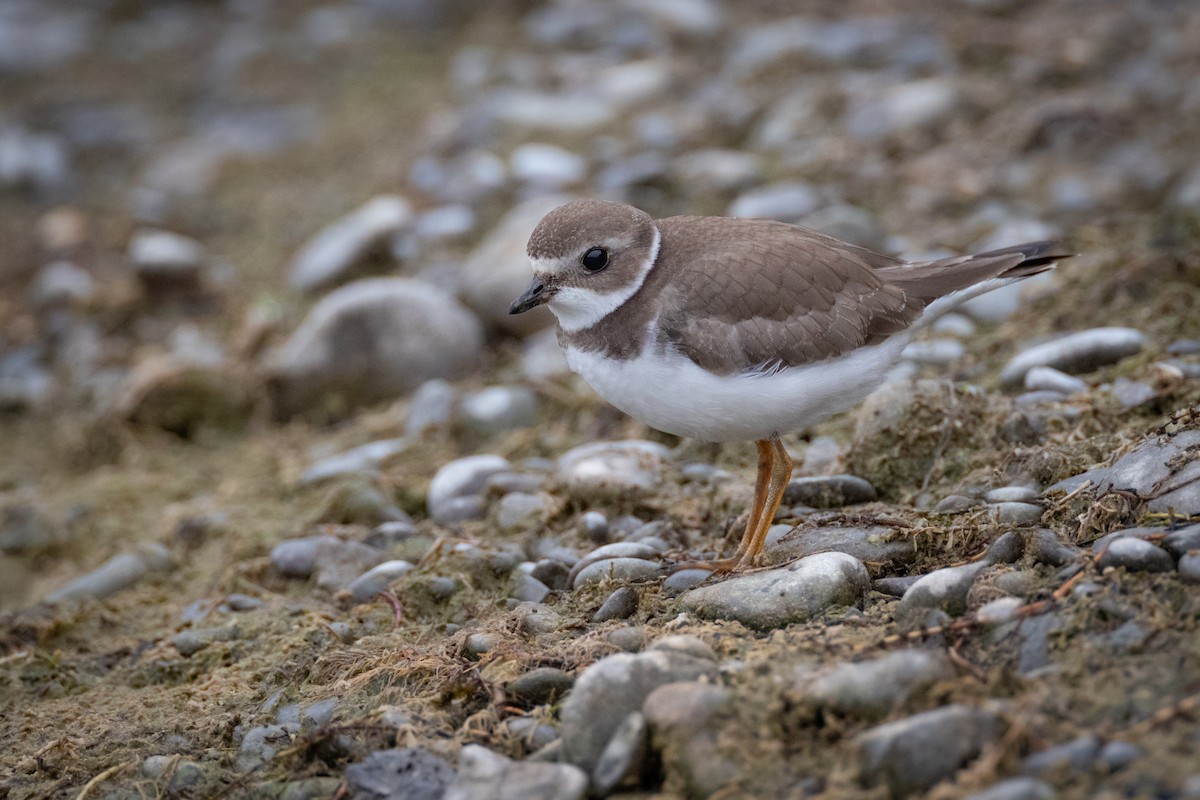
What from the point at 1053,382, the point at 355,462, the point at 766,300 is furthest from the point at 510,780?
the point at 355,462

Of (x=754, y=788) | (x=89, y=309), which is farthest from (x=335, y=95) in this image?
(x=754, y=788)

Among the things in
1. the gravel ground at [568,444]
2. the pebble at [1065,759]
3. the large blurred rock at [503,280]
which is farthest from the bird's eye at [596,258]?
the large blurred rock at [503,280]

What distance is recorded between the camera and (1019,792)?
303cm

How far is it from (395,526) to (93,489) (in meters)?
2.68

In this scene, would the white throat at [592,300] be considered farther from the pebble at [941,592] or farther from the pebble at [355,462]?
the pebble at [355,462]

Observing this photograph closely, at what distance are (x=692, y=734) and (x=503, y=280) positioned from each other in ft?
16.2

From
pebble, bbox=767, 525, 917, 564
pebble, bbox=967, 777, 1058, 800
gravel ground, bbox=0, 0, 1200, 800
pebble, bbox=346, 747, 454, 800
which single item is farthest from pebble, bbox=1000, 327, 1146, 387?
pebble, bbox=346, 747, 454, 800

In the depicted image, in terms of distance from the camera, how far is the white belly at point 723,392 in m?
4.65

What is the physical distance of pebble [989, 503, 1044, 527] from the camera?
452cm

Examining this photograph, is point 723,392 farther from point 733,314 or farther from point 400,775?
point 400,775

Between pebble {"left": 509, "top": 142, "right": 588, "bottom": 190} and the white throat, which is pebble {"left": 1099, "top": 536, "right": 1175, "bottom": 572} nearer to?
→ the white throat

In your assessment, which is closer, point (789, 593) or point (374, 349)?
point (789, 593)

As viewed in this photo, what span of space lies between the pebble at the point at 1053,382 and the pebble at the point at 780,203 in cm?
248

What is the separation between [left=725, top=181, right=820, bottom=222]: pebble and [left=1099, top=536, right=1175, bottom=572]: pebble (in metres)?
4.49
